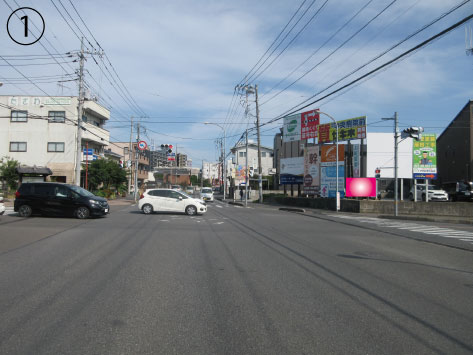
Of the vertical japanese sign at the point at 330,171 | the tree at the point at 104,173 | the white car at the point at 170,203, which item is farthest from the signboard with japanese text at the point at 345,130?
the tree at the point at 104,173

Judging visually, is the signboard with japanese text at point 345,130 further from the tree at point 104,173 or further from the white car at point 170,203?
the tree at point 104,173

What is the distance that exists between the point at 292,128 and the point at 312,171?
1092 centimetres

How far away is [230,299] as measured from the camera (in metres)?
5.56

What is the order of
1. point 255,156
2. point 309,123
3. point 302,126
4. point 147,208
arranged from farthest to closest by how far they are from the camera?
point 255,156 → point 302,126 → point 309,123 → point 147,208

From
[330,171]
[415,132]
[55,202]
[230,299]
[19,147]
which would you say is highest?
[19,147]

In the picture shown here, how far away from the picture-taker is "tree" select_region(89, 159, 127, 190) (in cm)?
4038

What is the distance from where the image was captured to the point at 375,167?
4450 centimetres

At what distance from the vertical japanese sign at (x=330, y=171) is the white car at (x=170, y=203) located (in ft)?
A: 48.8

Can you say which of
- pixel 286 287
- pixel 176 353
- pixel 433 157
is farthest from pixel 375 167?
pixel 176 353

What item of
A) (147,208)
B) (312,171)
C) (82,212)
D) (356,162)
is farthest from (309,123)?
(82,212)

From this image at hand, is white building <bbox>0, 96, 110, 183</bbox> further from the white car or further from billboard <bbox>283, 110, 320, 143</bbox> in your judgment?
the white car

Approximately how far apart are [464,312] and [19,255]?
29.7 feet

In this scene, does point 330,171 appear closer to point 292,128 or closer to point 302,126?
point 302,126

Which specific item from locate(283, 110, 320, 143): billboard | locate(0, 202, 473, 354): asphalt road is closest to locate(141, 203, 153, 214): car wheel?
locate(0, 202, 473, 354): asphalt road
